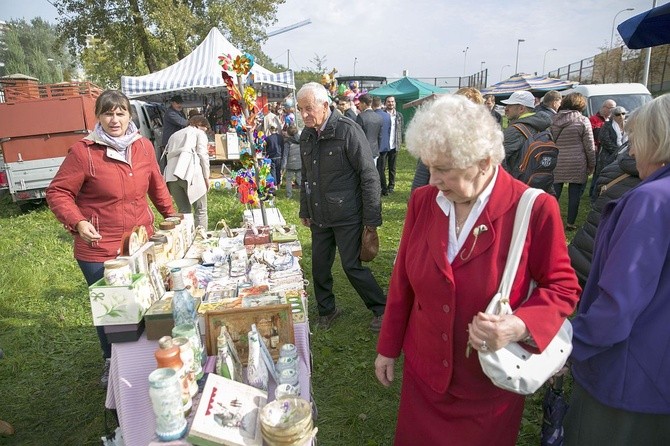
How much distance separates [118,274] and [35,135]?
786 cm

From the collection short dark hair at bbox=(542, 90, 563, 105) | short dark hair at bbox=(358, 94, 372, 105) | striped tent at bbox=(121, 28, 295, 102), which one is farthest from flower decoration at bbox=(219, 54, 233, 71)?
striped tent at bbox=(121, 28, 295, 102)

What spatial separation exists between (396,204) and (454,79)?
25.1 m

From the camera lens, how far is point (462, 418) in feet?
5.32

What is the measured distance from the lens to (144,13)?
17.6 m

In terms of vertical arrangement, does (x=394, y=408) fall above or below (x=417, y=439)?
below

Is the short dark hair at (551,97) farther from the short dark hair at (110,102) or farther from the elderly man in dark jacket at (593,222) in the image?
the short dark hair at (110,102)

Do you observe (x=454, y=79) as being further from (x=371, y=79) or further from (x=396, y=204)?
(x=396, y=204)

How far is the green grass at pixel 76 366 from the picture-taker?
2.81 meters

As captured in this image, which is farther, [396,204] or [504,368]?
[396,204]

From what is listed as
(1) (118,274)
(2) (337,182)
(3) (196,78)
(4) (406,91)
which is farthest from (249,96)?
(4) (406,91)

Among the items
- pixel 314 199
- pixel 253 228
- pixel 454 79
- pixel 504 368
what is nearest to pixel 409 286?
pixel 504 368

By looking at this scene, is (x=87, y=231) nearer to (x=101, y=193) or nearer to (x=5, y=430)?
(x=101, y=193)

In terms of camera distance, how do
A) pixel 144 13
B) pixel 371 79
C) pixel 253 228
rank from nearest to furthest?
pixel 253 228
pixel 144 13
pixel 371 79

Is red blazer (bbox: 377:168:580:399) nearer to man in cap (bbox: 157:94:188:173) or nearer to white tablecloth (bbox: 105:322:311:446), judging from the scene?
white tablecloth (bbox: 105:322:311:446)
